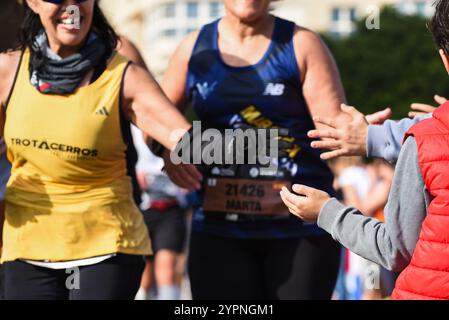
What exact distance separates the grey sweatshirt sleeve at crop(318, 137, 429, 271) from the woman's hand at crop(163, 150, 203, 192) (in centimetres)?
139

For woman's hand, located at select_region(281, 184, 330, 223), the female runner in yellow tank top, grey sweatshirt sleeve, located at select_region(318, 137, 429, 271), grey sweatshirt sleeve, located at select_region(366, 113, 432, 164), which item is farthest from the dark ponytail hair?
grey sweatshirt sleeve, located at select_region(318, 137, 429, 271)

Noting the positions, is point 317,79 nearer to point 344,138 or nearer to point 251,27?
point 251,27

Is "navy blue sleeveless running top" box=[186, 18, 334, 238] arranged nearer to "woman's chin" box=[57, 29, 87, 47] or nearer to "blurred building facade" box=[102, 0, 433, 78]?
"woman's chin" box=[57, 29, 87, 47]

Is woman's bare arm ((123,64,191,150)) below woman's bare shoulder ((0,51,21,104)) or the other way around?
below

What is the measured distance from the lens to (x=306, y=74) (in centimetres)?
556

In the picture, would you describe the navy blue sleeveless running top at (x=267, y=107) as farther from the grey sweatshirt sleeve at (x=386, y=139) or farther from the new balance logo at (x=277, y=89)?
the grey sweatshirt sleeve at (x=386, y=139)

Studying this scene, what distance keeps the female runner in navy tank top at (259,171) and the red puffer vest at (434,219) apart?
81.5 inches

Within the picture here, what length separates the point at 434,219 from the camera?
3408 mm

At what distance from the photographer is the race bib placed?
562 cm

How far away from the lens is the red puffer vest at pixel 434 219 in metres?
3.38

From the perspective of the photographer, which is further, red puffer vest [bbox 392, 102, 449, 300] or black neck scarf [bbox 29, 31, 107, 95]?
black neck scarf [bbox 29, 31, 107, 95]

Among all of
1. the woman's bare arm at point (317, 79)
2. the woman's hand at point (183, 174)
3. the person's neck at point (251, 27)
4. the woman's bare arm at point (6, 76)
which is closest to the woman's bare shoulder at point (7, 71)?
the woman's bare arm at point (6, 76)

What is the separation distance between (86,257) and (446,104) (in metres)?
2.14

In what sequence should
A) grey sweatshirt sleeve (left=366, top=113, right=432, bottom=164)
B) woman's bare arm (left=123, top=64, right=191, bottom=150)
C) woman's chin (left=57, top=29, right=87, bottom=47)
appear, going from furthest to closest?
1. woman's chin (left=57, top=29, right=87, bottom=47)
2. woman's bare arm (left=123, top=64, right=191, bottom=150)
3. grey sweatshirt sleeve (left=366, top=113, right=432, bottom=164)
